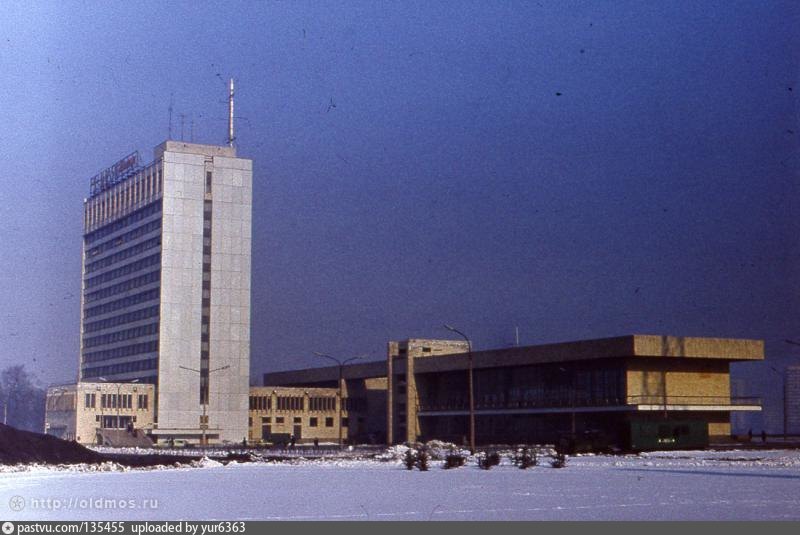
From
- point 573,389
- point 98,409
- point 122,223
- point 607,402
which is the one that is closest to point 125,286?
point 122,223

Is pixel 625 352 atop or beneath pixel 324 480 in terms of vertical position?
atop

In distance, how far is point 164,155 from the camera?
15812 centimetres

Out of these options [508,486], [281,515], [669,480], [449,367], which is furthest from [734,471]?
[449,367]

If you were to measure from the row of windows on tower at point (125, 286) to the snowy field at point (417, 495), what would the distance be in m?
121

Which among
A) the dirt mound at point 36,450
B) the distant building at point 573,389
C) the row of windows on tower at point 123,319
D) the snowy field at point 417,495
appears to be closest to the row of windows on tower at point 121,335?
the row of windows on tower at point 123,319

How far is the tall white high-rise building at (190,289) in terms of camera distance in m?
158

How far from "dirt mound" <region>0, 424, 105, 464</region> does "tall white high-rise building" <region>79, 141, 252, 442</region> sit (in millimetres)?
102609

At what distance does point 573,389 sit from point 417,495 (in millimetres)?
82553

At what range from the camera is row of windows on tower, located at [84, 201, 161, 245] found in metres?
162

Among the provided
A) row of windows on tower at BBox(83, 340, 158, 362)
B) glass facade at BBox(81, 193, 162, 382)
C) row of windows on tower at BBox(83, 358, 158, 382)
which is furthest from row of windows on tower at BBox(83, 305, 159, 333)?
row of windows on tower at BBox(83, 358, 158, 382)

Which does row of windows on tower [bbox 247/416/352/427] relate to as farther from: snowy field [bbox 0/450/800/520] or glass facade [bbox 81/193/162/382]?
snowy field [bbox 0/450/800/520]

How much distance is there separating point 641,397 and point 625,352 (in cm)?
450

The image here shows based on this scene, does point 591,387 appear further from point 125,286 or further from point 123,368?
point 125,286

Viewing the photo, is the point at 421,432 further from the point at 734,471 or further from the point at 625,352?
the point at 734,471
